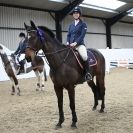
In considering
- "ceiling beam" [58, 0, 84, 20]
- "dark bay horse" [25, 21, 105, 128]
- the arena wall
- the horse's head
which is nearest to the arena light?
"ceiling beam" [58, 0, 84, 20]

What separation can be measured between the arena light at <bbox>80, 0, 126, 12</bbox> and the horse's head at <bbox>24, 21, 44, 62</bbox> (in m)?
18.2

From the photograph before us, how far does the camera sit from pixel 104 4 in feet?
83.8

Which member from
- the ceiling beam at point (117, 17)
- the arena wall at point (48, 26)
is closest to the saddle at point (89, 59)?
the arena wall at point (48, 26)

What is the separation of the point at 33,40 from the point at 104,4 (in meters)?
20.8

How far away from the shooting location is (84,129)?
18.7 feet

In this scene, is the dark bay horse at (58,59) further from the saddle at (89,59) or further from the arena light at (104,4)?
the arena light at (104,4)

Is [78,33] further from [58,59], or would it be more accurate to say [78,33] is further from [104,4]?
[104,4]

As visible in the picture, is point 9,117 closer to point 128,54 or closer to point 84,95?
point 84,95

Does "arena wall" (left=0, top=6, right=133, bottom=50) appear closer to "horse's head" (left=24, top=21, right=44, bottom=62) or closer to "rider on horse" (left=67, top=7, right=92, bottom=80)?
"rider on horse" (left=67, top=7, right=92, bottom=80)

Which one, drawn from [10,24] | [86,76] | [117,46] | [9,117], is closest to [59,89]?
[86,76]

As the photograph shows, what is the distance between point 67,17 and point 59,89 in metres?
19.1

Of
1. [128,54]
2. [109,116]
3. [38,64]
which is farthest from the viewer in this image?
[128,54]

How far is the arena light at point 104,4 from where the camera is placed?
23875 millimetres

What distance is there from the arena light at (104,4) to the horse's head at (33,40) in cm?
1815
